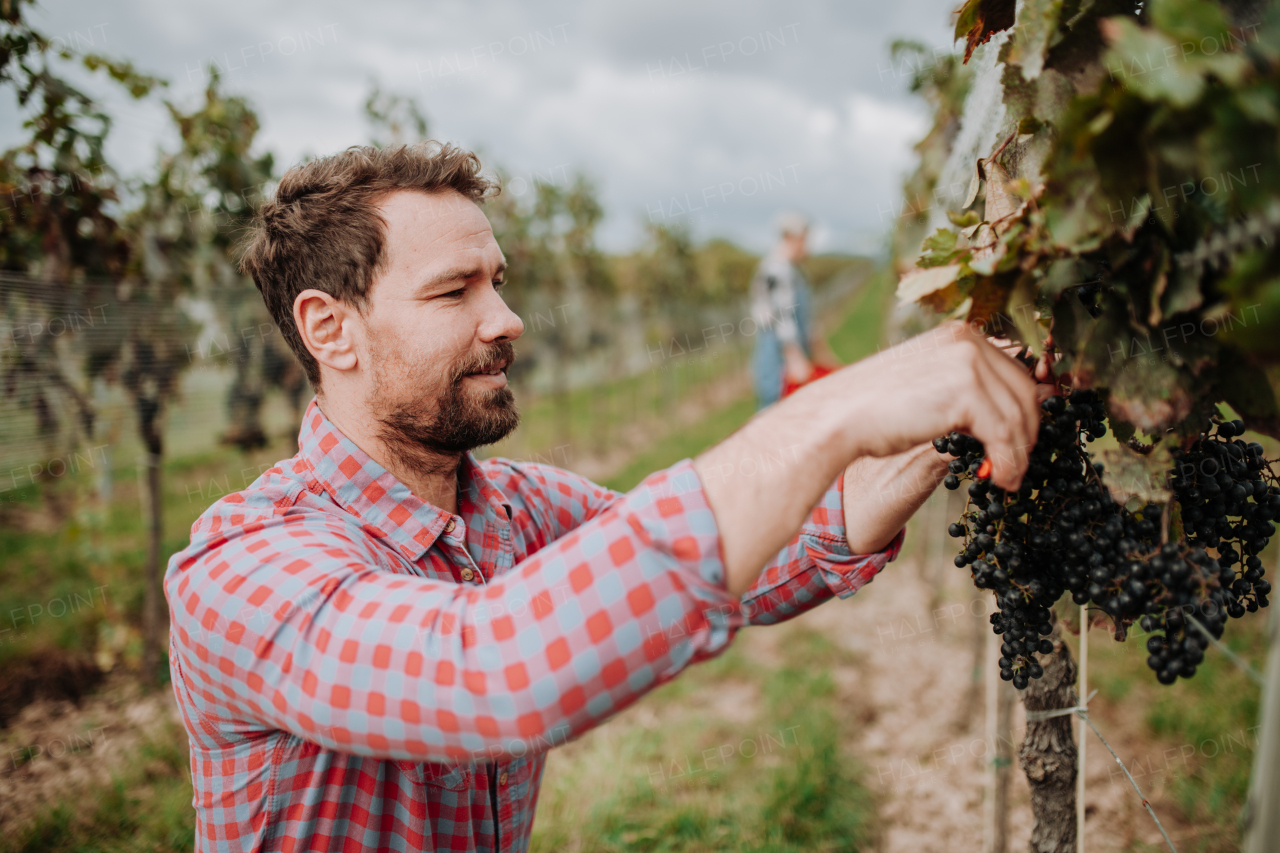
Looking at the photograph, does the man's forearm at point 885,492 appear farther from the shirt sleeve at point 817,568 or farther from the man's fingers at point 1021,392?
the man's fingers at point 1021,392

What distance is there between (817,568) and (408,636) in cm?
91

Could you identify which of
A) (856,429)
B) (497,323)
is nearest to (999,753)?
(856,429)

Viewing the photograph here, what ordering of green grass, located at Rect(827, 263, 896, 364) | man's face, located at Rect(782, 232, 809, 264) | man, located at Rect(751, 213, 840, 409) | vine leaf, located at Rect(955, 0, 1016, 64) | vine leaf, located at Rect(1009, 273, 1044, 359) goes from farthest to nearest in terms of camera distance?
green grass, located at Rect(827, 263, 896, 364) → man's face, located at Rect(782, 232, 809, 264) → man, located at Rect(751, 213, 840, 409) → vine leaf, located at Rect(955, 0, 1016, 64) → vine leaf, located at Rect(1009, 273, 1044, 359)

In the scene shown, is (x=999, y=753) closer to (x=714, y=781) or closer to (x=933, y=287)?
(x=714, y=781)

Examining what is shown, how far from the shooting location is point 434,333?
1465 millimetres

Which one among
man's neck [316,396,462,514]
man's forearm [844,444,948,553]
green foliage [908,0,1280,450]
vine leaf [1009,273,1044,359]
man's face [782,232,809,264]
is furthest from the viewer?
man's face [782,232,809,264]

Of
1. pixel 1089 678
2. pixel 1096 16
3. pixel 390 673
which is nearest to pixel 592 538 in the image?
pixel 390 673

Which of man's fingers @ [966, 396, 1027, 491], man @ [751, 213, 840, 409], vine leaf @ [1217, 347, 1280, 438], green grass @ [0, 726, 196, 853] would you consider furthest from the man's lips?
man @ [751, 213, 840, 409]

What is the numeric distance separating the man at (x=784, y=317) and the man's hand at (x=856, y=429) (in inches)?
192

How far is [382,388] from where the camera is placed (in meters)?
1.51

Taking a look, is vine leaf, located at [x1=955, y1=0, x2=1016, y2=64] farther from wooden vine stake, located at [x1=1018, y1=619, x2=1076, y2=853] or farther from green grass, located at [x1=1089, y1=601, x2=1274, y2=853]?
green grass, located at [x1=1089, y1=601, x2=1274, y2=853]

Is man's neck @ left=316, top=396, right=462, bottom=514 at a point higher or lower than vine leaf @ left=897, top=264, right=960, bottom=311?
lower

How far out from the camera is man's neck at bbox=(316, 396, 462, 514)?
1.56 metres

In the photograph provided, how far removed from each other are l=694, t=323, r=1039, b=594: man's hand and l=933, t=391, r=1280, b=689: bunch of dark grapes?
5.7 inches
